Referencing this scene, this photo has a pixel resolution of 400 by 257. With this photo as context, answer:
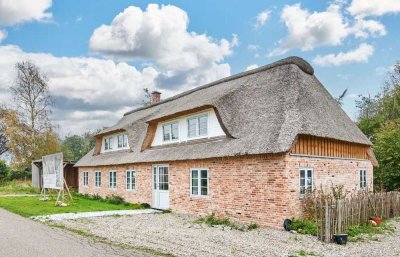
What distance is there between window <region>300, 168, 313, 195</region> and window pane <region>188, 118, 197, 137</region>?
19.3 feet

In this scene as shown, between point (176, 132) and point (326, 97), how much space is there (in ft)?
24.3

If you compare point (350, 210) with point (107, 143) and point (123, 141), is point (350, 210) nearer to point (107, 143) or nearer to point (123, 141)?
point (123, 141)

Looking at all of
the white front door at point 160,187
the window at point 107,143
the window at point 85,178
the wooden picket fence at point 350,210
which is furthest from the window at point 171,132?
the window at point 85,178

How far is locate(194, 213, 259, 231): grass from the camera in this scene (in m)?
13.5

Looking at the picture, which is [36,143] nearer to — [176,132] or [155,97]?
[155,97]

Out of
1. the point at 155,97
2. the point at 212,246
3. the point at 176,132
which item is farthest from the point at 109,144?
the point at 212,246

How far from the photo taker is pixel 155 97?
104 ft

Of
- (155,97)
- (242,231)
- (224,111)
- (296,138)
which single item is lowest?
(242,231)

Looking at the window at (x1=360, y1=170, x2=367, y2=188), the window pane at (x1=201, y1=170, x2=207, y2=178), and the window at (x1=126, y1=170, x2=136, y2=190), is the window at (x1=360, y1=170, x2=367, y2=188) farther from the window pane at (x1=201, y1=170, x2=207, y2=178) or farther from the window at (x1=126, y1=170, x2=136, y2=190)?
the window at (x1=126, y1=170, x2=136, y2=190)

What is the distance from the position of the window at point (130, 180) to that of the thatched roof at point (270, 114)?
2085mm

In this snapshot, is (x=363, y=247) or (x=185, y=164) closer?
(x=363, y=247)

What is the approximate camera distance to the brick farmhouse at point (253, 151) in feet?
44.9

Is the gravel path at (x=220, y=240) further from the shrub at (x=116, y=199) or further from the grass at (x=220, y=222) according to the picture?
the shrub at (x=116, y=199)

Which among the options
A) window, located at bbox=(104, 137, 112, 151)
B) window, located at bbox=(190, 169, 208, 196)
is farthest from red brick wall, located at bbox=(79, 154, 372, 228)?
window, located at bbox=(104, 137, 112, 151)
